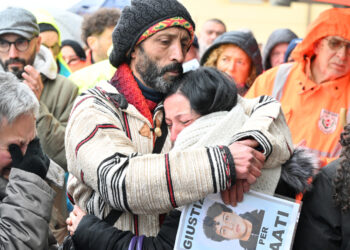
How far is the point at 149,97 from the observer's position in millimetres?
2912

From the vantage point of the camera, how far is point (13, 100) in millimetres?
2803

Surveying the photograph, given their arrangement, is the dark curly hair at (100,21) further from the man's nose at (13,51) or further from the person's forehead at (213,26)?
the person's forehead at (213,26)

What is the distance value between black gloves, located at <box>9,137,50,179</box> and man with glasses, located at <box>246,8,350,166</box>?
1964mm

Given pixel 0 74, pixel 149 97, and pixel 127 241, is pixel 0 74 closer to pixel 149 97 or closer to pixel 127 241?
pixel 149 97

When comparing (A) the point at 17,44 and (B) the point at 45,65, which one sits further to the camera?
(B) the point at 45,65

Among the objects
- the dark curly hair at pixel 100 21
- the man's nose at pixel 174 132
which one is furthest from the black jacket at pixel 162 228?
the dark curly hair at pixel 100 21

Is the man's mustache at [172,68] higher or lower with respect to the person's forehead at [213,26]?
higher

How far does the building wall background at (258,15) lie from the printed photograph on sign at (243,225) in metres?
13.6

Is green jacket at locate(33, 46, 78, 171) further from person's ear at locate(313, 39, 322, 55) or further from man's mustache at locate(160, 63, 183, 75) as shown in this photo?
person's ear at locate(313, 39, 322, 55)

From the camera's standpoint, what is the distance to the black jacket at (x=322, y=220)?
95.7 inches

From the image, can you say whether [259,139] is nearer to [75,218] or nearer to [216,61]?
[75,218]

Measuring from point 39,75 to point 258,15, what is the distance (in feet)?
45.0

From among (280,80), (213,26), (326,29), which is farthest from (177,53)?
(213,26)

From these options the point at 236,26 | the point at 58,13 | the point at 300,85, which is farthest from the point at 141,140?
the point at 236,26
